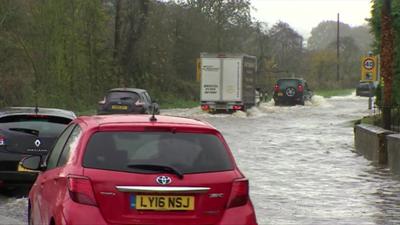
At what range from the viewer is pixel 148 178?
500 centimetres

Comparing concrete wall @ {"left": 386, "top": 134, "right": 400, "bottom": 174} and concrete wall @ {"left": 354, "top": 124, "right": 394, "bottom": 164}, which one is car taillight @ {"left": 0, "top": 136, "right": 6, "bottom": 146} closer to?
concrete wall @ {"left": 386, "top": 134, "right": 400, "bottom": 174}

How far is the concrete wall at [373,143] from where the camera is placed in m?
14.5

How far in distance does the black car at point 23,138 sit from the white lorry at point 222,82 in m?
24.7

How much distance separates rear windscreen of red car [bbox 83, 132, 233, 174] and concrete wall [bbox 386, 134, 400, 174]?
8361 mm

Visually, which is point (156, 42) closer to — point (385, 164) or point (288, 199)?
point (385, 164)

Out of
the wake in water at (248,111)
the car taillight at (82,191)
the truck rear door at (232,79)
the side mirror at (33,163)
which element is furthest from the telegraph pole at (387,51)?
the truck rear door at (232,79)

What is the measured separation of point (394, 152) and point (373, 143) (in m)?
2.03

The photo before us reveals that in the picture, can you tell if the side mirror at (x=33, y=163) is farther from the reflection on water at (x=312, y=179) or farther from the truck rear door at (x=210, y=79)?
the truck rear door at (x=210, y=79)

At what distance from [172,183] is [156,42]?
44093mm

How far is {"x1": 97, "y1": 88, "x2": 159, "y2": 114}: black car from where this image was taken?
982 inches

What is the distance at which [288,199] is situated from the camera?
1048 centimetres

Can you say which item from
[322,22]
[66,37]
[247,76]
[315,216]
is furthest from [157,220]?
[322,22]

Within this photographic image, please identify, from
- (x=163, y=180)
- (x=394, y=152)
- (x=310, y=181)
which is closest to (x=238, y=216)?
(x=163, y=180)

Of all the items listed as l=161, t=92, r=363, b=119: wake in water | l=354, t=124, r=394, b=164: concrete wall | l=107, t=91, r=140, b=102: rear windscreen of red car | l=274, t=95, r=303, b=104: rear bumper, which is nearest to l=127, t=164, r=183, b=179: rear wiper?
l=354, t=124, r=394, b=164: concrete wall
